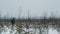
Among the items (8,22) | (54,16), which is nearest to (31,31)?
(54,16)

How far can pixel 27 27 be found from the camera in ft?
20.8

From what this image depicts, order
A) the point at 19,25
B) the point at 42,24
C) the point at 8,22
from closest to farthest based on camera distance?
the point at 19,25 → the point at 42,24 → the point at 8,22

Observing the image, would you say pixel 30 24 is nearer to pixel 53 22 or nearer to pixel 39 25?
pixel 39 25

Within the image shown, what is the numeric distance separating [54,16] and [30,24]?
1137mm

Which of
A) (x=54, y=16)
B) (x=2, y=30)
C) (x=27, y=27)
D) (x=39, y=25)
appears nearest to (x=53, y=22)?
(x=54, y=16)

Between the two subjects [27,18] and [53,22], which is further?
[53,22]

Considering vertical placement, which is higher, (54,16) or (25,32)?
(54,16)

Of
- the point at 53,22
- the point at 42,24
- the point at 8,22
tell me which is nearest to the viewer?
the point at 42,24

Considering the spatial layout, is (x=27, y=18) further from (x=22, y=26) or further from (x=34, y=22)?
(x=22, y=26)

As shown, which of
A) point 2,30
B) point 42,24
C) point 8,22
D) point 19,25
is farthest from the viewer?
point 8,22

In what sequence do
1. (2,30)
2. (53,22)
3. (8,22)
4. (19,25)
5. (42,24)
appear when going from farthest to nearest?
(8,22), (53,22), (42,24), (2,30), (19,25)

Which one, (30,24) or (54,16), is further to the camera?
(54,16)

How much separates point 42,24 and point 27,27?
846 mm

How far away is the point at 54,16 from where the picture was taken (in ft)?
23.6
